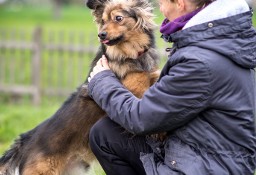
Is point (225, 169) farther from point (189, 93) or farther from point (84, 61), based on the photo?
point (84, 61)

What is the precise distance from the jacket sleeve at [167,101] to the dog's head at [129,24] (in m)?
1.16

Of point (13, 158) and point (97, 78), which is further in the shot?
point (13, 158)

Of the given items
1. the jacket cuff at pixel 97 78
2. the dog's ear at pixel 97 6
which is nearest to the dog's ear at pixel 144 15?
the dog's ear at pixel 97 6

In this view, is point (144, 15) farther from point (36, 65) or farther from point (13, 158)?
point (36, 65)


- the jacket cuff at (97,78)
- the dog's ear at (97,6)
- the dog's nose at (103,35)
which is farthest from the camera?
the dog's ear at (97,6)

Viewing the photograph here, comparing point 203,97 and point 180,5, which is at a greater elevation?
point 180,5

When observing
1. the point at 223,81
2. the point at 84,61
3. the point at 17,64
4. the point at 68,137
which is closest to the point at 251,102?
the point at 223,81

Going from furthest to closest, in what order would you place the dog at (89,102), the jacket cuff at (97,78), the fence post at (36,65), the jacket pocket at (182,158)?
the fence post at (36,65) → the dog at (89,102) → the jacket cuff at (97,78) → the jacket pocket at (182,158)

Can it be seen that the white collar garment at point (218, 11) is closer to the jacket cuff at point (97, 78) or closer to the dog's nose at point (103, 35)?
the jacket cuff at point (97, 78)

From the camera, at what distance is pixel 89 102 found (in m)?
3.99

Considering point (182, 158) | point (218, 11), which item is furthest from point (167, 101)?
point (218, 11)

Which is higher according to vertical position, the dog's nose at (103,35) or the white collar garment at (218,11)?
the white collar garment at (218,11)

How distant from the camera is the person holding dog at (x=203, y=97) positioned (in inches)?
108

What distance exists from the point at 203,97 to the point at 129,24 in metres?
1.67
